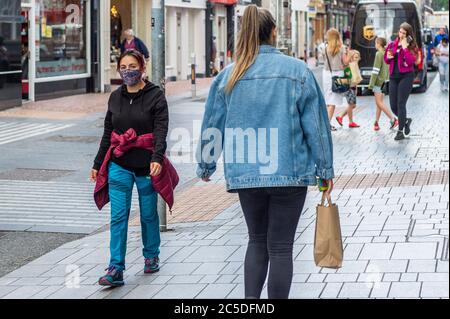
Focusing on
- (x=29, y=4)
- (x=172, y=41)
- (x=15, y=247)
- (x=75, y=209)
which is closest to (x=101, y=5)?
(x=29, y=4)

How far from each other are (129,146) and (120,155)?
84 mm

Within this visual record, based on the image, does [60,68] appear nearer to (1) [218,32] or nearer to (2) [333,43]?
(2) [333,43]

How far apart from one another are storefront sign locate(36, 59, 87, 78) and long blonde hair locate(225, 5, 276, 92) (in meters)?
21.2

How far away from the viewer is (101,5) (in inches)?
1216

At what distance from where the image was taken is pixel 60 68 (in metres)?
28.2

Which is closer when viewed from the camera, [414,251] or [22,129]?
[414,251]

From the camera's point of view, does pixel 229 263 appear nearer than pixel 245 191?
No

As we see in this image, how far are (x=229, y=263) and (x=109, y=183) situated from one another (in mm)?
1075

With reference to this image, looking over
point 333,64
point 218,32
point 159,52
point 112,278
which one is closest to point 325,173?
point 112,278

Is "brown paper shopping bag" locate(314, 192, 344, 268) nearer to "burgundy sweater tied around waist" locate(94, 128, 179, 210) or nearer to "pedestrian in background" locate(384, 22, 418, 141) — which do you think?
"burgundy sweater tied around waist" locate(94, 128, 179, 210)

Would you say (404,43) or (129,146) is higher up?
(404,43)

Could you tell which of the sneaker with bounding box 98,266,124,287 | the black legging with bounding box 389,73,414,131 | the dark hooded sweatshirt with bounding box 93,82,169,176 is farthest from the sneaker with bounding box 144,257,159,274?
the black legging with bounding box 389,73,414,131

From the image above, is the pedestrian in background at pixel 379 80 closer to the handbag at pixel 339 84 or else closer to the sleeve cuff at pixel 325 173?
the handbag at pixel 339 84
